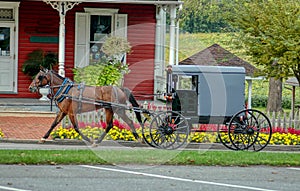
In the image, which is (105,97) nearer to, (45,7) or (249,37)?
(249,37)

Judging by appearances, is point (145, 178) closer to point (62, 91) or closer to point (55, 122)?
point (55, 122)

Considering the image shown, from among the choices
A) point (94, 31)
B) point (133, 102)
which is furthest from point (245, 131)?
point (94, 31)

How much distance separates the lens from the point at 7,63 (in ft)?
81.4

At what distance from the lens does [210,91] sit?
16.2m

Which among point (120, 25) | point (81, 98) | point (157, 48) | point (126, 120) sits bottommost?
point (126, 120)

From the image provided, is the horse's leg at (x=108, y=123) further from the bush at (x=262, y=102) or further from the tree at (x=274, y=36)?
the bush at (x=262, y=102)

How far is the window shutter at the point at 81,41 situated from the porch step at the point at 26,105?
8.11 feet

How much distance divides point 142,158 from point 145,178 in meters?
1.98

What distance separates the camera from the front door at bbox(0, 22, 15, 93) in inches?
974

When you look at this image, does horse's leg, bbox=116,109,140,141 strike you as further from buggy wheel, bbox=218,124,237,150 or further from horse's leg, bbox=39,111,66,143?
buggy wheel, bbox=218,124,237,150

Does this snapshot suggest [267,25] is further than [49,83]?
Yes

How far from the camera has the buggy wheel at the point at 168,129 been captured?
1568 centimetres

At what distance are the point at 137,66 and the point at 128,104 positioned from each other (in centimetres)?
845

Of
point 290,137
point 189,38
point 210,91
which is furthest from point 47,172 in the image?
point 189,38
